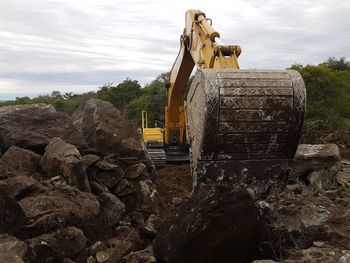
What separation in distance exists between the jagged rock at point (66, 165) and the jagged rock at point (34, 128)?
816 mm

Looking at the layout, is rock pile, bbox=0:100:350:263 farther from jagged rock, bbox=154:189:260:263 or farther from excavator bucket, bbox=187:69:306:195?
excavator bucket, bbox=187:69:306:195

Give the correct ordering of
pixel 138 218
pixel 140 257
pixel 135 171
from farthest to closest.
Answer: pixel 135 171, pixel 138 218, pixel 140 257

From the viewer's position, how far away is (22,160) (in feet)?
20.3

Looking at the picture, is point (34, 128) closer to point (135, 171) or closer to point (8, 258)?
point (135, 171)

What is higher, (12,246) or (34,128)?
(34,128)

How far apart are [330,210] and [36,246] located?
3.07 metres

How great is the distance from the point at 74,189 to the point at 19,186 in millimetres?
Result: 608

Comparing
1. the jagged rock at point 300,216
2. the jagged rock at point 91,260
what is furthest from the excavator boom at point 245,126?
the jagged rock at point 91,260

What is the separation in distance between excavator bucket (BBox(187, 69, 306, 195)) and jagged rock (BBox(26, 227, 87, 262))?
4.23 ft

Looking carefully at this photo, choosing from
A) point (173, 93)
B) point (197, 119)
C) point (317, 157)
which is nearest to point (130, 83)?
point (173, 93)

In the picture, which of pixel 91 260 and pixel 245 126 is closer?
pixel 91 260

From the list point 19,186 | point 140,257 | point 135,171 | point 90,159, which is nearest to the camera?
point 140,257

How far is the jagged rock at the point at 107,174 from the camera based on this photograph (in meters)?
6.36

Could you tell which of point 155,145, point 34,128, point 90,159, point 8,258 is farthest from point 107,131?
point 8,258
